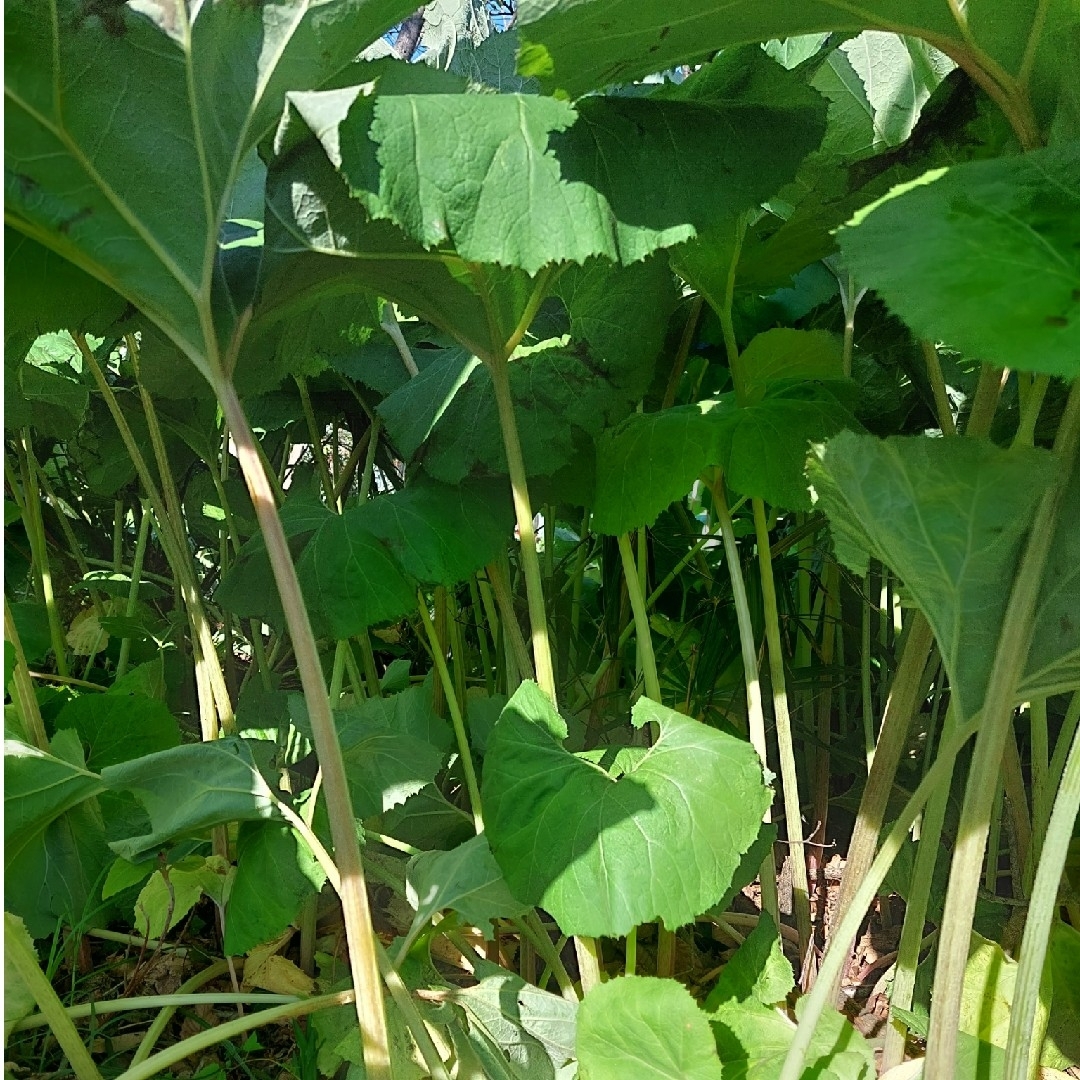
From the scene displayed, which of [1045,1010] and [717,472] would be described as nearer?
[1045,1010]

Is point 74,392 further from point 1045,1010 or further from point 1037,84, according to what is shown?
point 1045,1010

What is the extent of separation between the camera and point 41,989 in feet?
2.32

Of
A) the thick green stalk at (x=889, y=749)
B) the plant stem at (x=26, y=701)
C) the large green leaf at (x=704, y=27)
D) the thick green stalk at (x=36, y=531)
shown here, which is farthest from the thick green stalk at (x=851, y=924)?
the thick green stalk at (x=36, y=531)

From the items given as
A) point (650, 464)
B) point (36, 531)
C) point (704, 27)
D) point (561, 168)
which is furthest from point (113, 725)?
point (704, 27)

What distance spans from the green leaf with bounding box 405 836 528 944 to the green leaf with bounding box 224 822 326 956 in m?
0.09

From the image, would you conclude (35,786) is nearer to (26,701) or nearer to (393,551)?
(26,701)

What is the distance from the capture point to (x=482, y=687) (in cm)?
149

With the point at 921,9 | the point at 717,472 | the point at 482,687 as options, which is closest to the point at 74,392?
the point at 482,687

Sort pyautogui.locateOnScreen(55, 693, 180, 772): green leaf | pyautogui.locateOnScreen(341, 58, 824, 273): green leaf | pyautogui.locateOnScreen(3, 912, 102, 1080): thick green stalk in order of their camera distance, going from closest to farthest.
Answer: pyautogui.locateOnScreen(341, 58, 824, 273): green leaf < pyautogui.locateOnScreen(3, 912, 102, 1080): thick green stalk < pyautogui.locateOnScreen(55, 693, 180, 772): green leaf

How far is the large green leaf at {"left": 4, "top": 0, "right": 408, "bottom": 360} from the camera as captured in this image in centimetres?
63

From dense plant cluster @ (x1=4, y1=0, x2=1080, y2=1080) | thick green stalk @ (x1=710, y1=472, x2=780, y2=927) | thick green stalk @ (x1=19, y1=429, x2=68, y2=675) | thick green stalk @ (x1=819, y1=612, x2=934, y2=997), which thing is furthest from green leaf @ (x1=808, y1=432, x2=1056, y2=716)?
thick green stalk @ (x1=19, y1=429, x2=68, y2=675)

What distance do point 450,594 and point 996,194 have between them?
795 millimetres

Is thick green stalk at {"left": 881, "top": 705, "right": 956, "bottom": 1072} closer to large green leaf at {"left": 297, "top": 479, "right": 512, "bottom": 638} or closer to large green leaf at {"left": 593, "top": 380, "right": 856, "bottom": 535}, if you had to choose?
large green leaf at {"left": 593, "top": 380, "right": 856, "bottom": 535}

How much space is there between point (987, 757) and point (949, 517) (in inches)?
6.2
